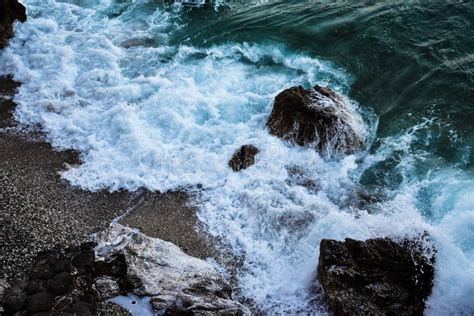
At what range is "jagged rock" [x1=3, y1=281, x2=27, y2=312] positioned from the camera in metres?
6.70

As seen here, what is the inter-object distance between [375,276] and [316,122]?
14.6ft

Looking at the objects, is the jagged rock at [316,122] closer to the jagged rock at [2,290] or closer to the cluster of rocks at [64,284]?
the cluster of rocks at [64,284]

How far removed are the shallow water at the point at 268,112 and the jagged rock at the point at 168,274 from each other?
0.86 metres

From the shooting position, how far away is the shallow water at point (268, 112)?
8.86 metres

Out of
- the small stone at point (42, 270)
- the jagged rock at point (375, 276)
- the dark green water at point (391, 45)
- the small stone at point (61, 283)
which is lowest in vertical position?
the jagged rock at point (375, 276)

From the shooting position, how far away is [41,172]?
995cm

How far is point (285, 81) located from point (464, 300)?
813 cm

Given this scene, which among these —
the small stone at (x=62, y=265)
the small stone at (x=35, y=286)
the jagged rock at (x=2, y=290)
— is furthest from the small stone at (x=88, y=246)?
the jagged rock at (x=2, y=290)

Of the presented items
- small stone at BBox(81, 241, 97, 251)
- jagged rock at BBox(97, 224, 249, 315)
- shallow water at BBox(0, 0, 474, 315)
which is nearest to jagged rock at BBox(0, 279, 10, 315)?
small stone at BBox(81, 241, 97, 251)

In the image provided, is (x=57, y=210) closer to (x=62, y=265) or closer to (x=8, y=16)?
(x=62, y=265)

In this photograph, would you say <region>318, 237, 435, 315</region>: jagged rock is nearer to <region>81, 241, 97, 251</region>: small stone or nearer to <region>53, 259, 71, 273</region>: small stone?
<region>81, 241, 97, 251</region>: small stone

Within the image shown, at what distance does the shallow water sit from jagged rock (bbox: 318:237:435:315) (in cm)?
38

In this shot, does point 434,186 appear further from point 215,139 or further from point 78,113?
point 78,113

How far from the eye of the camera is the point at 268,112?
12125 millimetres
